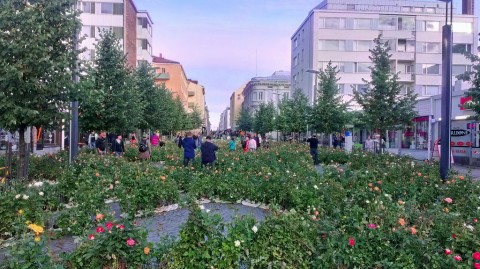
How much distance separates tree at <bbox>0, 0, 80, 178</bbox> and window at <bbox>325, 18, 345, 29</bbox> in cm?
5500

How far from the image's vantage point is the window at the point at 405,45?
211ft

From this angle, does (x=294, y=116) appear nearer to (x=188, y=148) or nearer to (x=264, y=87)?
(x=188, y=148)

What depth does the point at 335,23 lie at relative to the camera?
211 feet

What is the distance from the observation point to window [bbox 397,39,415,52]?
64438mm

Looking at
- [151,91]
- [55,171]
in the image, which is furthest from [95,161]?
[151,91]

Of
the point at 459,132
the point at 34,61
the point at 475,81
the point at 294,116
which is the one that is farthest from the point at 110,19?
the point at 34,61

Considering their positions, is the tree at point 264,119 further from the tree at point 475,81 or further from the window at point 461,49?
the tree at point 475,81

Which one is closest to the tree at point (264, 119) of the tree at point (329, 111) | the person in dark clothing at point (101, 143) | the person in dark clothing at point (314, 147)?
the tree at point (329, 111)

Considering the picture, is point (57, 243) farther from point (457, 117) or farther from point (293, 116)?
point (293, 116)

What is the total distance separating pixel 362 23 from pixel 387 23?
3.29 m

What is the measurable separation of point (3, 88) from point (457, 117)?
26.8 metres

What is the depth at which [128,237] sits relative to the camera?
4668 millimetres

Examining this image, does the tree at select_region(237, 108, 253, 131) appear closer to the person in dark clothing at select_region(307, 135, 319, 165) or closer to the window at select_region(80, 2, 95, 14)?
the window at select_region(80, 2, 95, 14)

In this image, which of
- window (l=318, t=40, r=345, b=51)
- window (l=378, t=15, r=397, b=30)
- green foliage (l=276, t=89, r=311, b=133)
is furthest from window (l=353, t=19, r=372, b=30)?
green foliage (l=276, t=89, r=311, b=133)
